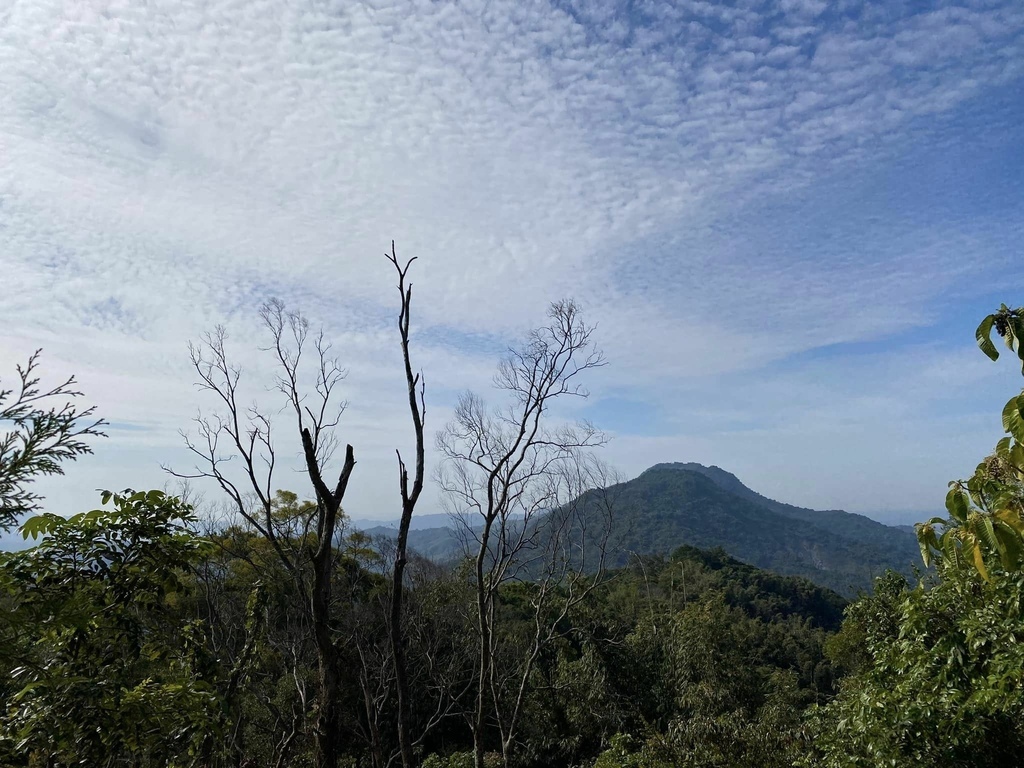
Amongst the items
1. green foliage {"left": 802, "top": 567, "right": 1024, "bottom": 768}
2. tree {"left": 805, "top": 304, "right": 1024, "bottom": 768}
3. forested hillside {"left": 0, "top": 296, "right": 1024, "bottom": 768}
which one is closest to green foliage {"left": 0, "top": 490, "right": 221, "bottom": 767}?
forested hillside {"left": 0, "top": 296, "right": 1024, "bottom": 768}

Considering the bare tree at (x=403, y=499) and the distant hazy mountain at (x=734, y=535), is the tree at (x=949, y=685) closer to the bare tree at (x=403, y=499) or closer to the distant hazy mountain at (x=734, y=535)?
the bare tree at (x=403, y=499)

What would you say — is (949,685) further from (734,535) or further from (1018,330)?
(734,535)

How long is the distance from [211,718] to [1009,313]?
9.85 feet

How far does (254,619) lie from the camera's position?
5781 mm

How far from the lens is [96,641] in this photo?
95.4 inches

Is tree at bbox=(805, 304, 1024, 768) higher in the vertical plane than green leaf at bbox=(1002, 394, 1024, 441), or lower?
lower

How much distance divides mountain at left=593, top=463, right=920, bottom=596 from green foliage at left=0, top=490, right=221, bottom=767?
86.8 metres

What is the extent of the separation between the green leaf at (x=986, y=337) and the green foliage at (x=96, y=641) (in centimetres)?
282

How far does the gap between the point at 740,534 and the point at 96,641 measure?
427 feet

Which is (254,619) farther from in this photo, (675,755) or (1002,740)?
(1002,740)

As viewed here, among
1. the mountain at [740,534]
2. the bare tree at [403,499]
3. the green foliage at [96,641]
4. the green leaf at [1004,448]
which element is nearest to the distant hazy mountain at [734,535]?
the mountain at [740,534]

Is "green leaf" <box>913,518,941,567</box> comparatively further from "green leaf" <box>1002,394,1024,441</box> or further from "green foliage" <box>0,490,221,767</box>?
"green foliage" <box>0,490,221,767</box>

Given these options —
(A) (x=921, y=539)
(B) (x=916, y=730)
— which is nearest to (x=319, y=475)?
(A) (x=921, y=539)

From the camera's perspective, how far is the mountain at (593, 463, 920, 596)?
99425 mm
